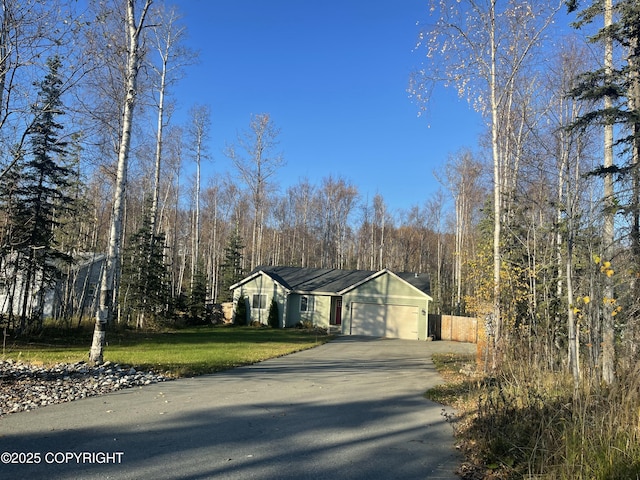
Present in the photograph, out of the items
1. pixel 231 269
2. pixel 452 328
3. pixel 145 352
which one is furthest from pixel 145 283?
pixel 452 328

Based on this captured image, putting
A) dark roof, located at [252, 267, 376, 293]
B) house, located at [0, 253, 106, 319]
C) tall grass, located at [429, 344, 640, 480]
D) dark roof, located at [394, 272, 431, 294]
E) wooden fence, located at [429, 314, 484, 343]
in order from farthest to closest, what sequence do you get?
dark roof, located at [252, 267, 376, 293] → dark roof, located at [394, 272, 431, 294] → wooden fence, located at [429, 314, 484, 343] → house, located at [0, 253, 106, 319] → tall grass, located at [429, 344, 640, 480]

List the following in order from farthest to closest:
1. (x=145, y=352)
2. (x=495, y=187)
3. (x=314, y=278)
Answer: (x=314, y=278), (x=145, y=352), (x=495, y=187)

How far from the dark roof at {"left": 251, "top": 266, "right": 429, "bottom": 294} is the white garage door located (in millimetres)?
1850

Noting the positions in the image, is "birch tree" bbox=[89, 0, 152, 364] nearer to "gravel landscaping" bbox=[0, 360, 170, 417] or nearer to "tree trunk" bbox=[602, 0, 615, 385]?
"gravel landscaping" bbox=[0, 360, 170, 417]

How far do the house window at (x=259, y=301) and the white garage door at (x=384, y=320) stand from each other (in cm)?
655

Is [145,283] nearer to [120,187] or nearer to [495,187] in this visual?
[120,187]

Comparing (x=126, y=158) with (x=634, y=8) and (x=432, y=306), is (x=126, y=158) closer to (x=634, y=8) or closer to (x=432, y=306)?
(x=634, y=8)

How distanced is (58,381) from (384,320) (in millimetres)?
22267

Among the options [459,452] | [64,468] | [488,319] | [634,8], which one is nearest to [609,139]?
[634,8]

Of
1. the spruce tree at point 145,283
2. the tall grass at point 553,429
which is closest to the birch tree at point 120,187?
the tall grass at point 553,429

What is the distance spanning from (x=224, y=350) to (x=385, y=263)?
36756mm

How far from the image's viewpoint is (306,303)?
31344 millimetres

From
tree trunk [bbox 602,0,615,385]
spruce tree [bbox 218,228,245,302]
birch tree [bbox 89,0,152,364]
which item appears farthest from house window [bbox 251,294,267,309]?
tree trunk [bbox 602,0,615,385]

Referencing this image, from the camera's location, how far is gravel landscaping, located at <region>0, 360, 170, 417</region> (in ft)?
23.3
